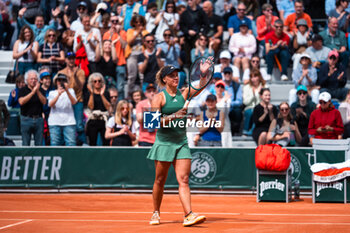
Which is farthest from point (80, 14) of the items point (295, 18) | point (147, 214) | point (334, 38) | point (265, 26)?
point (147, 214)

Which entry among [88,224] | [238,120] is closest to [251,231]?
[88,224]

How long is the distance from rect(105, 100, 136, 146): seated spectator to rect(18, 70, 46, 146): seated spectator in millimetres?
1575

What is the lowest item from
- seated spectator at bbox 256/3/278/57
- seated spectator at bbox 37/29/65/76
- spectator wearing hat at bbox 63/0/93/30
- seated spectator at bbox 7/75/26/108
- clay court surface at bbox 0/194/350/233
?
clay court surface at bbox 0/194/350/233

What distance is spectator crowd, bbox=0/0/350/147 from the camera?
47.8 feet

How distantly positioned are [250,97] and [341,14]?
4.18 meters

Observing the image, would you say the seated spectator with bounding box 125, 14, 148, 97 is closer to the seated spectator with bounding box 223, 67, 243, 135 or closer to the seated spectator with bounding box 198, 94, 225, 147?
the seated spectator with bounding box 223, 67, 243, 135

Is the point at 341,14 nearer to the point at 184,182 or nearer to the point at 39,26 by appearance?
the point at 39,26

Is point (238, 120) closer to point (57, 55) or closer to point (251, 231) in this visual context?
point (57, 55)

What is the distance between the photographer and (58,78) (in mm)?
14945

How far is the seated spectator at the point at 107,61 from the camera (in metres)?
16.4

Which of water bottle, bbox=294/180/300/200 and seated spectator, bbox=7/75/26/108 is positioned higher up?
seated spectator, bbox=7/75/26/108

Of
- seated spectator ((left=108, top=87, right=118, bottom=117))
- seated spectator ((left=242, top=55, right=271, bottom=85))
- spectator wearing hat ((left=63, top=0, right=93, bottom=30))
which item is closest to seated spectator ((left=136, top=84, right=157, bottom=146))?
seated spectator ((left=108, top=87, right=118, bottom=117))

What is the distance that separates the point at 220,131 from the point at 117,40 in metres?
4.12

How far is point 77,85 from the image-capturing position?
15.6 metres
